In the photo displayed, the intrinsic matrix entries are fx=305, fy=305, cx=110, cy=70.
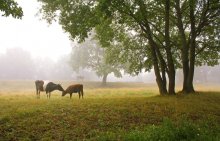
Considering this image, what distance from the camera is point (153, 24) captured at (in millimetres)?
27656

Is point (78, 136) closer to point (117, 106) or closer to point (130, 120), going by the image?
point (130, 120)

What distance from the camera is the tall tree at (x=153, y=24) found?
75.3ft

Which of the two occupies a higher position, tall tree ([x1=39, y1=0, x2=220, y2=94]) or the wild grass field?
tall tree ([x1=39, y1=0, x2=220, y2=94])

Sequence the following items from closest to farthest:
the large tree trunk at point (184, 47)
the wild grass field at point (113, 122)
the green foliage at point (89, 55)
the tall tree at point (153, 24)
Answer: the wild grass field at point (113, 122)
the tall tree at point (153, 24)
the large tree trunk at point (184, 47)
the green foliage at point (89, 55)

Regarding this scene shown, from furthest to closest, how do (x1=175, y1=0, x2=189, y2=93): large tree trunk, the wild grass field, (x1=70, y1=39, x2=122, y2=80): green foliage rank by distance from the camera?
(x1=70, y1=39, x2=122, y2=80): green foliage
(x1=175, y1=0, x2=189, y2=93): large tree trunk
the wild grass field

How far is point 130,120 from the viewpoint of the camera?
52.7 feet

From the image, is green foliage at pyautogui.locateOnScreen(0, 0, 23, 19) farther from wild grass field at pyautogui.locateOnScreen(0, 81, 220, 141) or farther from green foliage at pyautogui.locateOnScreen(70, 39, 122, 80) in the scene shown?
green foliage at pyautogui.locateOnScreen(70, 39, 122, 80)

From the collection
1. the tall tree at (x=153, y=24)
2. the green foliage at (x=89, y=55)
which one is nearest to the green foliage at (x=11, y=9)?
the tall tree at (x=153, y=24)

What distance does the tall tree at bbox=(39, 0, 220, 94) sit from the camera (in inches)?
903

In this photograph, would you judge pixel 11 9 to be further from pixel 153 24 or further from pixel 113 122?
pixel 153 24

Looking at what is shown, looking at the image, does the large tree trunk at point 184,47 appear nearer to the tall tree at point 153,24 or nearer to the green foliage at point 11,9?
the tall tree at point 153,24

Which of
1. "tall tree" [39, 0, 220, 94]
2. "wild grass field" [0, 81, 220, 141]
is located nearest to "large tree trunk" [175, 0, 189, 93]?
"tall tree" [39, 0, 220, 94]

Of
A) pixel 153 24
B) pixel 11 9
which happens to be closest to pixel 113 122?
pixel 11 9

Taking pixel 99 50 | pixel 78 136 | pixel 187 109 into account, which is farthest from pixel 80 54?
pixel 78 136
